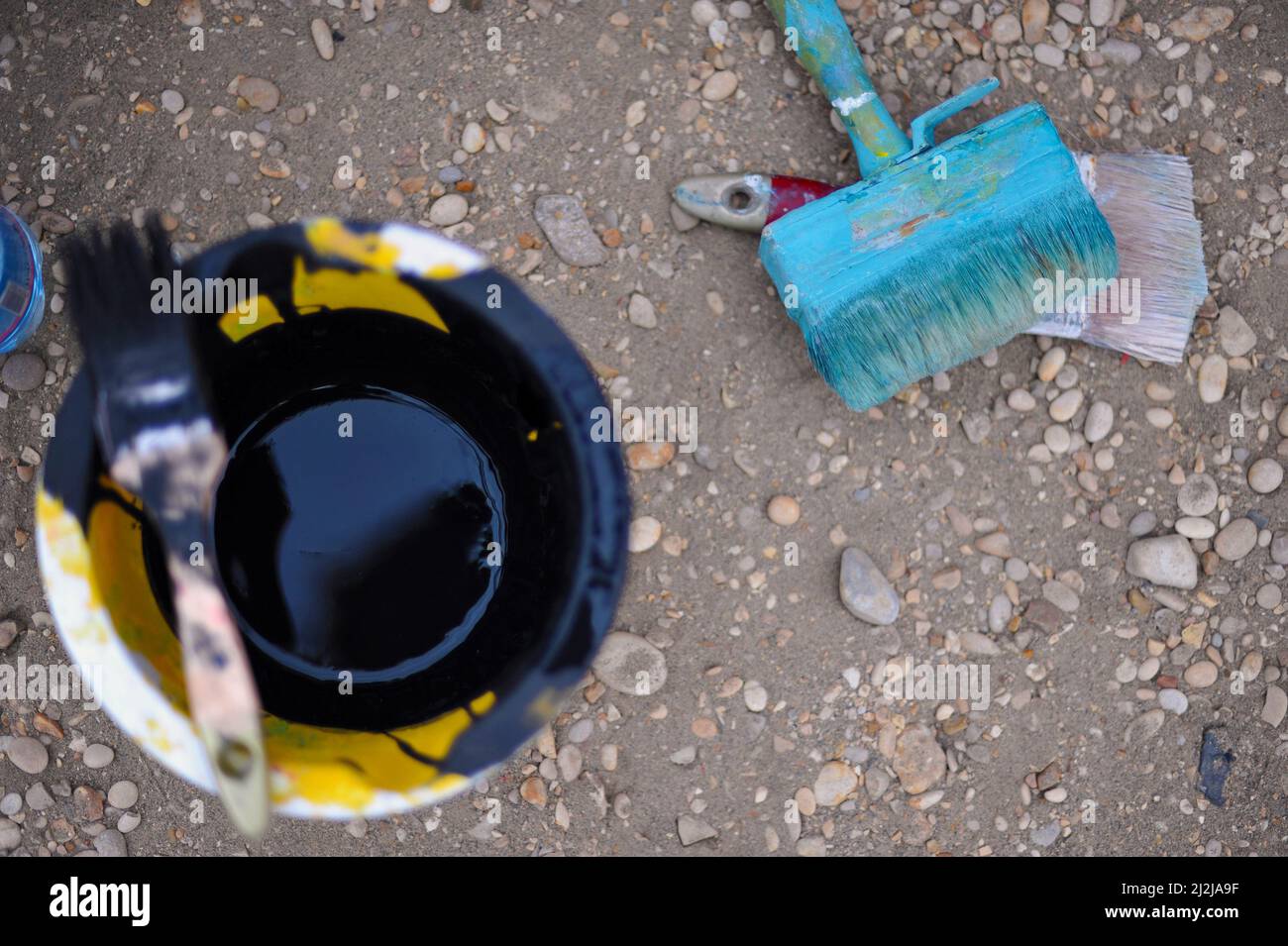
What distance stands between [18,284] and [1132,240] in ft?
3.35

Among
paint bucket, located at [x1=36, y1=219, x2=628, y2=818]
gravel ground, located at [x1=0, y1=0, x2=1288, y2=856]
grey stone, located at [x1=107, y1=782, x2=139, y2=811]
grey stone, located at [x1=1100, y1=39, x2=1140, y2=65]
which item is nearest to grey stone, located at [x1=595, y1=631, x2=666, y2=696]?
gravel ground, located at [x1=0, y1=0, x2=1288, y2=856]

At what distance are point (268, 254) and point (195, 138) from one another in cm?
28

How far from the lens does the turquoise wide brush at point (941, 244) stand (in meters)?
0.80

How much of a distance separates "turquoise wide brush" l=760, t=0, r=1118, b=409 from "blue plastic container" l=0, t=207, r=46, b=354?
2.22 feet

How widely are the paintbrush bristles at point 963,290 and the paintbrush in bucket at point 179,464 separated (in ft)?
1.64

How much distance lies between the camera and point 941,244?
0.80 metres

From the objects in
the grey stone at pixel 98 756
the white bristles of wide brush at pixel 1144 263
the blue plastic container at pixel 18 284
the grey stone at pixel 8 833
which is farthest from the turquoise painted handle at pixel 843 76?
the grey stone at pixel 8 833

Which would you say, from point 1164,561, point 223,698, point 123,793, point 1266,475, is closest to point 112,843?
point 123,793

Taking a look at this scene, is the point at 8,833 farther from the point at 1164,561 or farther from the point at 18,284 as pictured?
the point at 1164,561

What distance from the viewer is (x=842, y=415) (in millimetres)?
880

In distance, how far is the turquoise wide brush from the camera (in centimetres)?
80

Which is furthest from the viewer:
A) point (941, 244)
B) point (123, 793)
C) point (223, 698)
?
point (123, 793)

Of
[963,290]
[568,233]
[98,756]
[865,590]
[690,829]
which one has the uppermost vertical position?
[568,233]

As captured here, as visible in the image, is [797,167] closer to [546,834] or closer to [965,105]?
[965,105]
